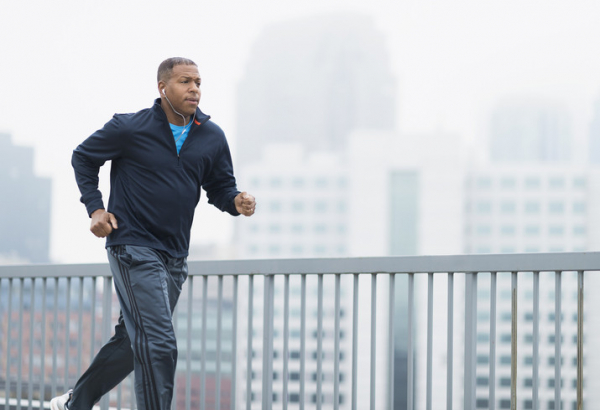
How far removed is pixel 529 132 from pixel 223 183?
13817 cm

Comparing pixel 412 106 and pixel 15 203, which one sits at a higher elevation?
pixel 412 106

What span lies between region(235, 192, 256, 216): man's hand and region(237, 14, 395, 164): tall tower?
135 m

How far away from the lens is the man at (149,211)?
210 cm

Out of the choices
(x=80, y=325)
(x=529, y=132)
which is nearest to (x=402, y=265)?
(x=80, y=325)

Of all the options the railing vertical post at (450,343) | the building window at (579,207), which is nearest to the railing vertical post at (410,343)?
the railing vertical post at (450,343)

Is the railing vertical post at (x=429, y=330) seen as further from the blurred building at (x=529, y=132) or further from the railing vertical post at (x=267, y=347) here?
the blurred building at (x=529, y=132)

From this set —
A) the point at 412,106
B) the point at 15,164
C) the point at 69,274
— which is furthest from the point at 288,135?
the point at 69,274

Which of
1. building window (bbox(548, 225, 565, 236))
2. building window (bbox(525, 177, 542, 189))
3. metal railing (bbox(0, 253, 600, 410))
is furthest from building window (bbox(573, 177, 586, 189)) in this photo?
metal railing (bbox(0, 253, 600, 410))

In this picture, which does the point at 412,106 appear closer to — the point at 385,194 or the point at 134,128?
the point at 385,194

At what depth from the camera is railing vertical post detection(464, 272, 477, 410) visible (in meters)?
2.42

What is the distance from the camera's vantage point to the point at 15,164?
10531 centimetres

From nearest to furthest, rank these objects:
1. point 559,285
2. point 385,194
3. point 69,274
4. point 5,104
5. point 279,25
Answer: point 559,285
point 69,274
point 385,194
point 5,104
point 279,25

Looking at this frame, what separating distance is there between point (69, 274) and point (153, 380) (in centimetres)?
105

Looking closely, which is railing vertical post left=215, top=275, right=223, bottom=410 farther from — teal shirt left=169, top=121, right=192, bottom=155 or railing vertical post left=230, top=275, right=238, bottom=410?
teal shirt left=169, top=121, right=192, bottom=155
